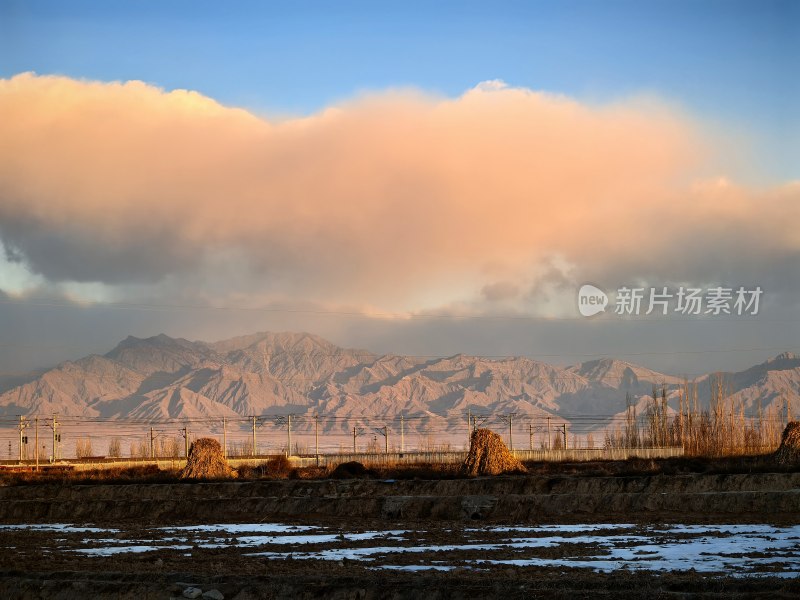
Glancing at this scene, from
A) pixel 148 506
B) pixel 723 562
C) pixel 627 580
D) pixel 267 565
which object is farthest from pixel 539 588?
pixel 148 506

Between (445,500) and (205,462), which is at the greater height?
(205,462)

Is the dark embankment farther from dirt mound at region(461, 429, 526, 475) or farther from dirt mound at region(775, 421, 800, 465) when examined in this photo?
dirt mound at region(775, 421, 800, 465)

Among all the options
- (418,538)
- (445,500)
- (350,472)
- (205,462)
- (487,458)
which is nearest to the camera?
(418,538)

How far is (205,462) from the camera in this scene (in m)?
59.2

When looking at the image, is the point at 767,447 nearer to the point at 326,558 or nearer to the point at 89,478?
the point at 89,478

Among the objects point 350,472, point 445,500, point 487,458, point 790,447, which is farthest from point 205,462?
point 790,447

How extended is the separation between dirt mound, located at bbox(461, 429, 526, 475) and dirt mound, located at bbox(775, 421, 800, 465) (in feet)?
39.8

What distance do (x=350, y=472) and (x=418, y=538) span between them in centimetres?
2797

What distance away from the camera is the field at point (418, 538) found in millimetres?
20797

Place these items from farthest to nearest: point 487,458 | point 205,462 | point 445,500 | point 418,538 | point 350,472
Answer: point 205,462 → point 350,472 → point 487,458 → point 445,500 → point 418,538

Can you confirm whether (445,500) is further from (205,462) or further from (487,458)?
(205,462)

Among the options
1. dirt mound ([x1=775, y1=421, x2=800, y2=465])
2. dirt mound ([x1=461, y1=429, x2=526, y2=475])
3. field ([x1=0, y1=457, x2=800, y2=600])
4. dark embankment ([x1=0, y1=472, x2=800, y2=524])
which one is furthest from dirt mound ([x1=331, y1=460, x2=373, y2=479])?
dirt mound ([x1=775, y1=421, x2=800, y2=465])

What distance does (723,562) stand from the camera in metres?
23.4

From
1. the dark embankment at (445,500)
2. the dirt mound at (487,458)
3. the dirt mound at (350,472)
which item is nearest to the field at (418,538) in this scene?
the dark embankment at (445,500)
